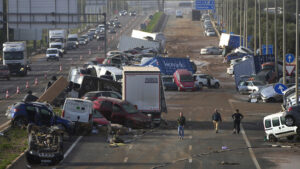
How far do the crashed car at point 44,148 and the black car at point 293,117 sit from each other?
1018cm

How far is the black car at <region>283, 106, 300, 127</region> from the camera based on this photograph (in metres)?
31.2

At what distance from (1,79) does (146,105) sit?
3292 cm

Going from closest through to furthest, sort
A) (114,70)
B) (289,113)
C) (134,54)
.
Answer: (289,113) < (114,70) < (134,54)

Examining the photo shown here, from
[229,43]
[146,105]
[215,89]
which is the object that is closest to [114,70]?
[215,89]

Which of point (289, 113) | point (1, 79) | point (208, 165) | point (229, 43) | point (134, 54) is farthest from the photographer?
point (229, 43)

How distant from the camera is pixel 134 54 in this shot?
86188mm

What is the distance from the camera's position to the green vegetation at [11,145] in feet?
88.8

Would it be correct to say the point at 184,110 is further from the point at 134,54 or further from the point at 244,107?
the point at 134,54

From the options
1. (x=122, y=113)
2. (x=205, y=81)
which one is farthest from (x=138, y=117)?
(x=205, y=81)

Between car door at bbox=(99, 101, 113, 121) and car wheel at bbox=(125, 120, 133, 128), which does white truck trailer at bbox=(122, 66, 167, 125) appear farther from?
car wheel at bbox=(125, 120, 133, 128)

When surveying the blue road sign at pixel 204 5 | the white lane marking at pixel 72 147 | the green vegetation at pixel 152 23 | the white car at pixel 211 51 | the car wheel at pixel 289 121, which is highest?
the blue road sign at pixel 204 5

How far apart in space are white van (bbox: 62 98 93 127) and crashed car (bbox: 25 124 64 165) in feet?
23.4

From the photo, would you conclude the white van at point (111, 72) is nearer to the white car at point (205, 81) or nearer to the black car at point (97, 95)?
the white car at point (205, 81)

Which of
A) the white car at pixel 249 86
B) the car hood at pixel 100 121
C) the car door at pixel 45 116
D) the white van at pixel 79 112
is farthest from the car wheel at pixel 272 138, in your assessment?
the white car at pixel 249 86
